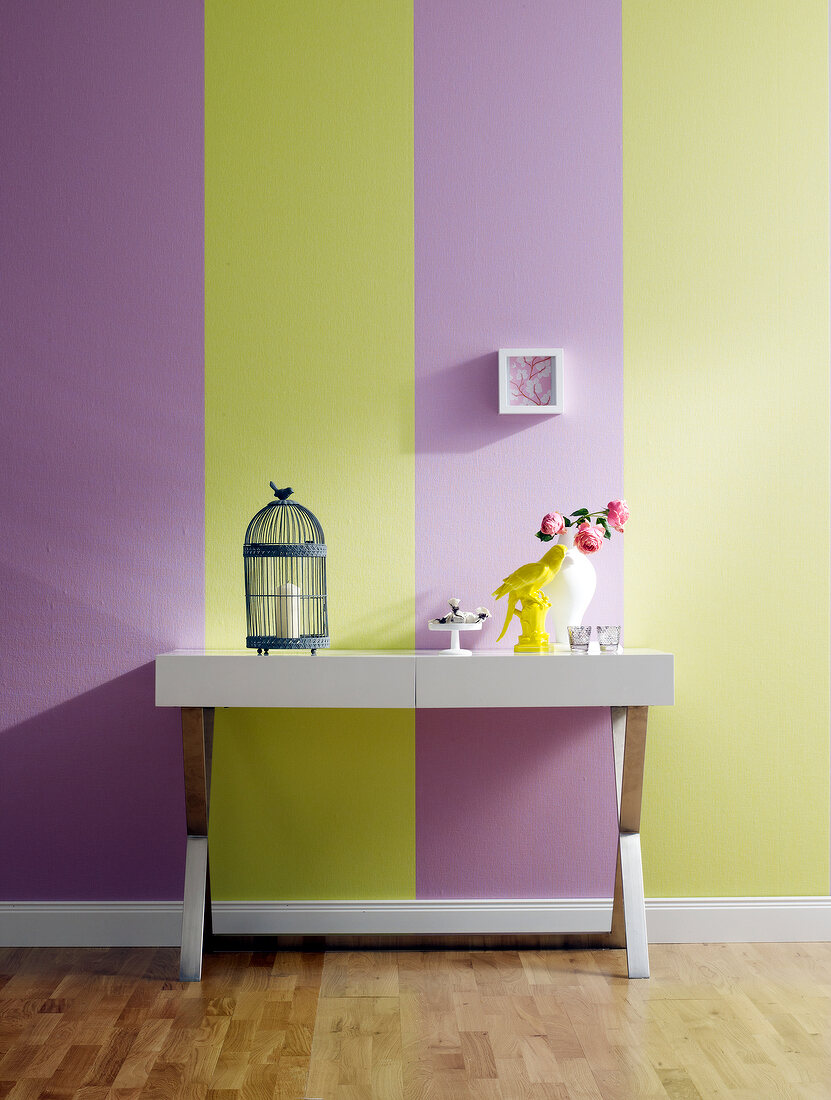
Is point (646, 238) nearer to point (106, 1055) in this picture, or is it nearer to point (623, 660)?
point (623, 660)

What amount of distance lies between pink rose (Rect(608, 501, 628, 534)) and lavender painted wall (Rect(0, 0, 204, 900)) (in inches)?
44.9

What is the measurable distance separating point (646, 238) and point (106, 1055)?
2467 mm

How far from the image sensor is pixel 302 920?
2.73m

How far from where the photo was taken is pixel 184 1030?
7.13 ft

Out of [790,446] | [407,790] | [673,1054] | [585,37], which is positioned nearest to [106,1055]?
[407,790]

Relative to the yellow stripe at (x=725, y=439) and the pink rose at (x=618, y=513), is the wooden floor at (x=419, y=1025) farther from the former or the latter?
the pink rose at (x=618, y=513)

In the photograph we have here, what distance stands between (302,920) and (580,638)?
3.66 ft

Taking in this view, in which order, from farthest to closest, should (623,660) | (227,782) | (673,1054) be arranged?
(227,782), (623,660), (673,1054)

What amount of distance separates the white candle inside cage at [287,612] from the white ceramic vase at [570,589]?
0.67m

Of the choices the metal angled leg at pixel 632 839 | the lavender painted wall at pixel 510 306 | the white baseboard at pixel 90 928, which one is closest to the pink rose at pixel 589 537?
the lavender painted wall at pixel 510 306

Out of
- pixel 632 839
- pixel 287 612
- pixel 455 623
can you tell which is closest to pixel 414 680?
pixel 455 623

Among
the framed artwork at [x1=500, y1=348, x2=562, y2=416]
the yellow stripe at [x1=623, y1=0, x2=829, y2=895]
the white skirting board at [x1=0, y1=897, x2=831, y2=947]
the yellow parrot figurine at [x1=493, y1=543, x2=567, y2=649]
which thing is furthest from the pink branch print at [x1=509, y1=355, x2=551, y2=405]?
the white skirting board at [x1=0, y1=897, x2=831, y2=947]

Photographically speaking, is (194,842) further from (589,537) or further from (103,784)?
(589,537)

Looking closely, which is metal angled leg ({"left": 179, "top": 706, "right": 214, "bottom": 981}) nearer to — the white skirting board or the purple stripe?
the white skirting board
